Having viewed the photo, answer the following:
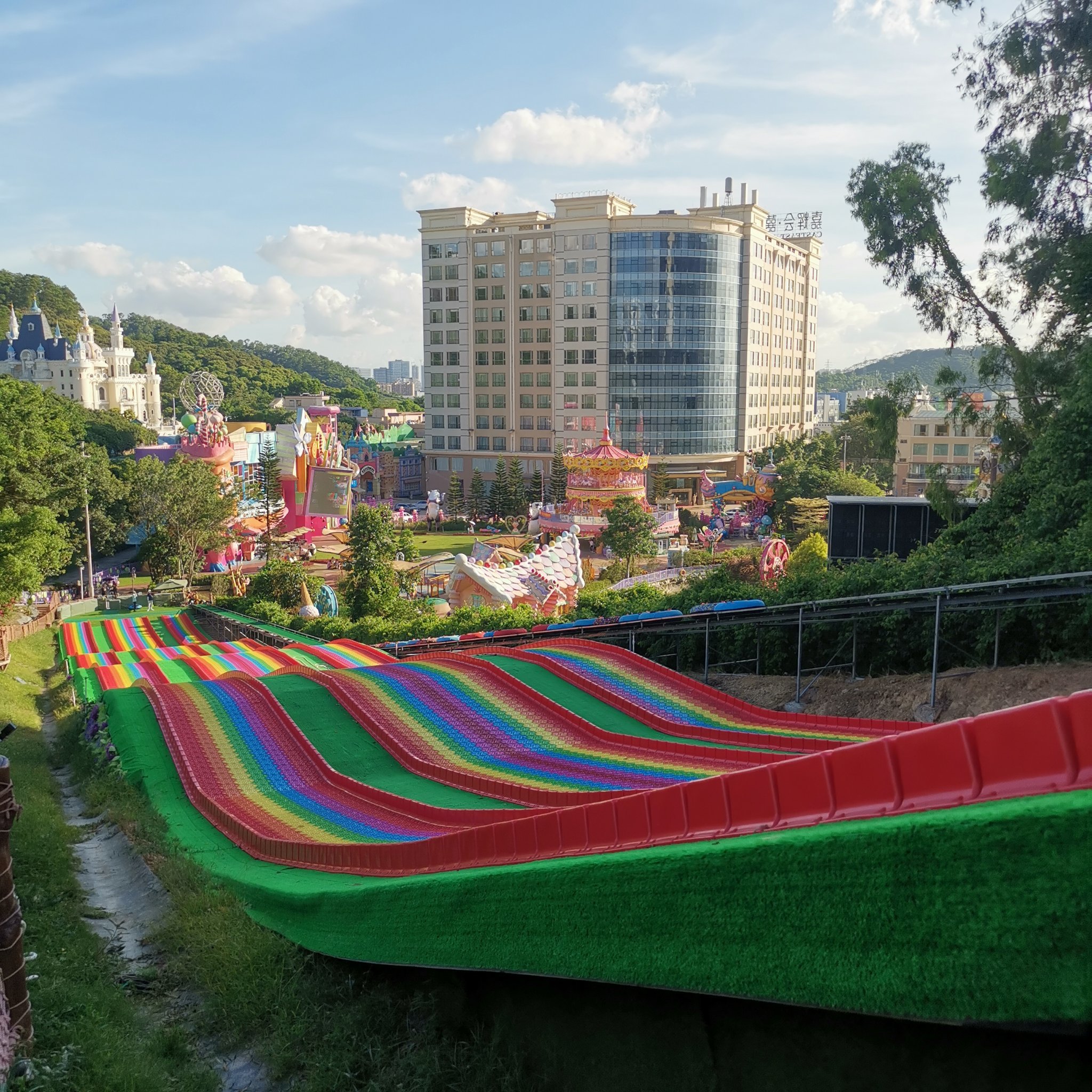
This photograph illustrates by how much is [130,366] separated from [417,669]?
296ft

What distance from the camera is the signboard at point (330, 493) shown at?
42625 mm

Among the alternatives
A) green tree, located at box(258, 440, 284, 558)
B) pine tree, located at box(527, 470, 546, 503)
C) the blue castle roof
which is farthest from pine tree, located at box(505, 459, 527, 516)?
the blue castle roof

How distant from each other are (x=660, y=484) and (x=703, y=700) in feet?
144

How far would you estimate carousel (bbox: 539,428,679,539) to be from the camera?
40094 mm

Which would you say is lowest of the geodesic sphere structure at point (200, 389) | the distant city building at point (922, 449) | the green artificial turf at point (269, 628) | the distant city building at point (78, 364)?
the green artificial turf at point (269, 628)

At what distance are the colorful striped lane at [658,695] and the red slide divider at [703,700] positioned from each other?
3 cm

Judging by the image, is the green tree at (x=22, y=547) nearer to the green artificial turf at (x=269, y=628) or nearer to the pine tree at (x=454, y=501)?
the green artificial turf at (x=269, y=628)

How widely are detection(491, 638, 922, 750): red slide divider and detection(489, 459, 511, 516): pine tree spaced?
41514 millimetres

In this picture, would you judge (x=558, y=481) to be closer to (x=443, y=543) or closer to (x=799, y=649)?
(x=443, y=543)

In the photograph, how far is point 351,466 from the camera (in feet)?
153

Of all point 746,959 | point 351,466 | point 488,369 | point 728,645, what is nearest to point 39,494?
point 728,645

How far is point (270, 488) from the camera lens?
4150 centimetres

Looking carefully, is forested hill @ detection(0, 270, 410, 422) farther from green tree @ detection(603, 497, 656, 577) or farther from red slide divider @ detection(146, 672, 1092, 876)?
red slide divider @ detection(146, 672, 1092, 876)

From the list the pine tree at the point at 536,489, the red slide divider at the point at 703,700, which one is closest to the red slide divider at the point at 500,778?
the red slide divider at the point at 703,700
